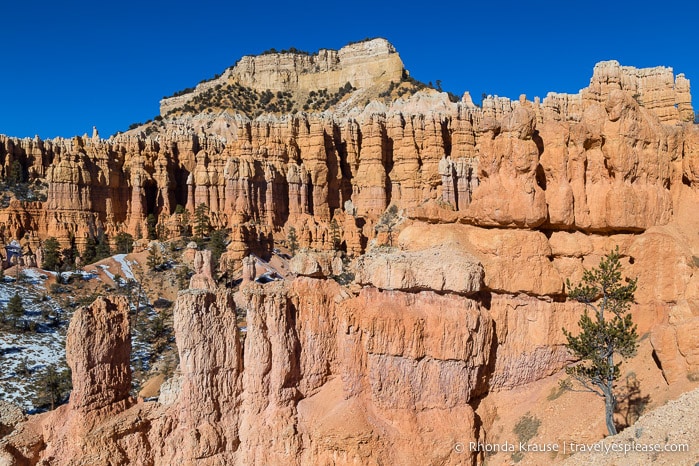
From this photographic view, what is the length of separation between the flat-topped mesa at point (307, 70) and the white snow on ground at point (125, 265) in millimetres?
65286

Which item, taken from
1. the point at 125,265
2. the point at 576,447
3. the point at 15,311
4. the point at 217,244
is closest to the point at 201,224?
the point at 217,244

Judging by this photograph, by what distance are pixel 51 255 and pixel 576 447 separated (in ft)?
170

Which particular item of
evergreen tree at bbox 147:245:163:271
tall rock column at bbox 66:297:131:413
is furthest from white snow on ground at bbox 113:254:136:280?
tall rock column at bbox 66:297:131:413

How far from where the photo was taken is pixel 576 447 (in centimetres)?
1773

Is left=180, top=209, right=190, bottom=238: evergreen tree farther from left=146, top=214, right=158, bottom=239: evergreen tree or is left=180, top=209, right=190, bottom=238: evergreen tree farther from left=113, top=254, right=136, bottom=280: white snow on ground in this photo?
left=113, top=254, right=136, bottom=280: white snow on ground

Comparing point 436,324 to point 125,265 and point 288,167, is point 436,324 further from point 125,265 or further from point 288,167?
point 288,167

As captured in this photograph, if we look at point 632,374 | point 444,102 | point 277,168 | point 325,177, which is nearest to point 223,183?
point 277,168

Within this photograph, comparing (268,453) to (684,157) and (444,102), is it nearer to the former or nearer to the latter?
(684,157)

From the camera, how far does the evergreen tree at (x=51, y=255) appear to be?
5488 cm

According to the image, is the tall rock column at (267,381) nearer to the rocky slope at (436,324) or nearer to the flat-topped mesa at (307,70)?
the rocky slope at (436,324)

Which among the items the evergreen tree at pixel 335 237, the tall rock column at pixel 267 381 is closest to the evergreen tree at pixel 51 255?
the evergreen tree at pixel 335 237

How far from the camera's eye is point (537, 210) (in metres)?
21.3

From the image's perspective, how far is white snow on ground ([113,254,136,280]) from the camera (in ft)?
171

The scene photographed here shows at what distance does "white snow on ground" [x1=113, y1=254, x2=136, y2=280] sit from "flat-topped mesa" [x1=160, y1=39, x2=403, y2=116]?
6529cm
